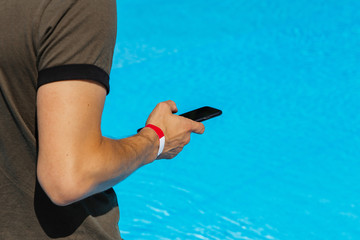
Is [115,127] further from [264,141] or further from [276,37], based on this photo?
[276,37]

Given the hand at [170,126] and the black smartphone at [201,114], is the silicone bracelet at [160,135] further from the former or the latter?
the black smartphone at [201,114]

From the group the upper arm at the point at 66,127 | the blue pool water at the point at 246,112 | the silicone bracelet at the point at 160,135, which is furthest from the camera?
the blue pool water at the point at 246,112

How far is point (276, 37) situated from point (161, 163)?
6.31ft

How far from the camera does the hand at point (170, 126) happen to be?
39.1 inches

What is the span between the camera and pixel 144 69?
3680mm

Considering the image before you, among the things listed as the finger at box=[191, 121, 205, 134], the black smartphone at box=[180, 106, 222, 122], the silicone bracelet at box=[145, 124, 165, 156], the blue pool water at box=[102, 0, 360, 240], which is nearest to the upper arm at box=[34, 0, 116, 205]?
the silicone bracelet at box=[145, 124, 165, 156]

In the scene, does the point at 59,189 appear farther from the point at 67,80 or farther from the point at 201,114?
the point at 201,114

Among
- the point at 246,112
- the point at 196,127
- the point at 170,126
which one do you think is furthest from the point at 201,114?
the point at 246,112

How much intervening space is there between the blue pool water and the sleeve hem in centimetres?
176

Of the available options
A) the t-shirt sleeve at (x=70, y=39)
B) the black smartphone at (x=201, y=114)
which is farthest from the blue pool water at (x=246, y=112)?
the t-shirt sleeve at (x=70, y=39)

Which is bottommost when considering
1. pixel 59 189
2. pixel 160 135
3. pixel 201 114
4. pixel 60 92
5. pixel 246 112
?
pixel 59 189

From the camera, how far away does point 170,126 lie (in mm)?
1011

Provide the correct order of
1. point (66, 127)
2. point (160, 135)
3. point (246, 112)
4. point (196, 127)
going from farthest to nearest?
point (246, 112)
point (196, 127)
point (160, 135)
point (66, 127)

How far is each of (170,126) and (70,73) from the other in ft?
1.20
